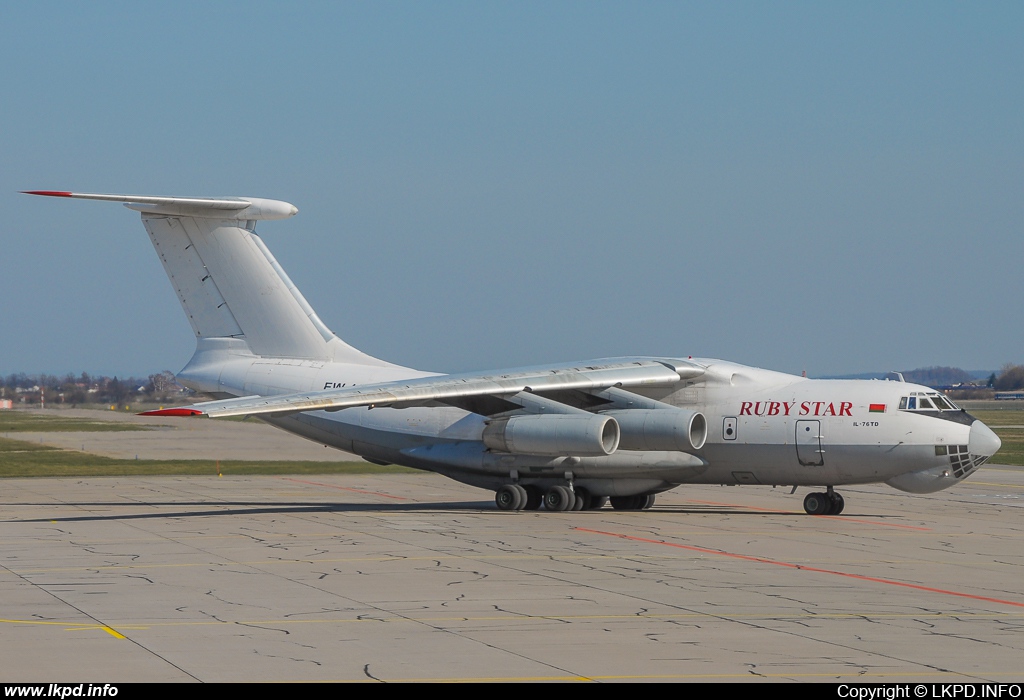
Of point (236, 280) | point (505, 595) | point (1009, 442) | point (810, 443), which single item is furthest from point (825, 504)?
point (1009, 442)

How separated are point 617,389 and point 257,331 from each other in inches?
265

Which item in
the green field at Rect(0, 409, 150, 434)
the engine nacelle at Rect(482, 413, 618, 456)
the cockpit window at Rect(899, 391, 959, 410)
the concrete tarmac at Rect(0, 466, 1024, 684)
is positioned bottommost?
the green field at Rect(0, 409, 150, 434)

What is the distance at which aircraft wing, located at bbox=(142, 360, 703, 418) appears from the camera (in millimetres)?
17141

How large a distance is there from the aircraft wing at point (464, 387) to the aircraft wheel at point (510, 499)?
213 cm

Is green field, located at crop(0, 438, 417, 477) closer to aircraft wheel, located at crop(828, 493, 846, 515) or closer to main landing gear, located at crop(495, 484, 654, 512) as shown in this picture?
main landing gear, located at crop(495, 484, 654, 512)

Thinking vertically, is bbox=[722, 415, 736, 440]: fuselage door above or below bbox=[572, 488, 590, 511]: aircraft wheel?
above

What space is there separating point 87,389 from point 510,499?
53.8m

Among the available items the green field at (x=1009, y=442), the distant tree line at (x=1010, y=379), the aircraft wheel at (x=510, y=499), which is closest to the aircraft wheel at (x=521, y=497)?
the aircraft wheel at (x=510, y=499)

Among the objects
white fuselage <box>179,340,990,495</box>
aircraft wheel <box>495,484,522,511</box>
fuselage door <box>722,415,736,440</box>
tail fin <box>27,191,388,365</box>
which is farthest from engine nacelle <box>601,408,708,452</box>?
tail fin <box>27,191,388,365</box>

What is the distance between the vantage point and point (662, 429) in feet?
64.1

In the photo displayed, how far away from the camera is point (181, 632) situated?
9297mm

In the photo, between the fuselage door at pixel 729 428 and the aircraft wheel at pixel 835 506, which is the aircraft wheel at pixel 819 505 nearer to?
the aircraft wheel at pixel 835 506

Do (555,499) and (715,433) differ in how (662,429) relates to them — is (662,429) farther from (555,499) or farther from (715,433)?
(555,499)

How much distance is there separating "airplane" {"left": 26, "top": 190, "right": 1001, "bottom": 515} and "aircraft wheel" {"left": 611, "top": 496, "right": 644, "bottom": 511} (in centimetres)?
3
